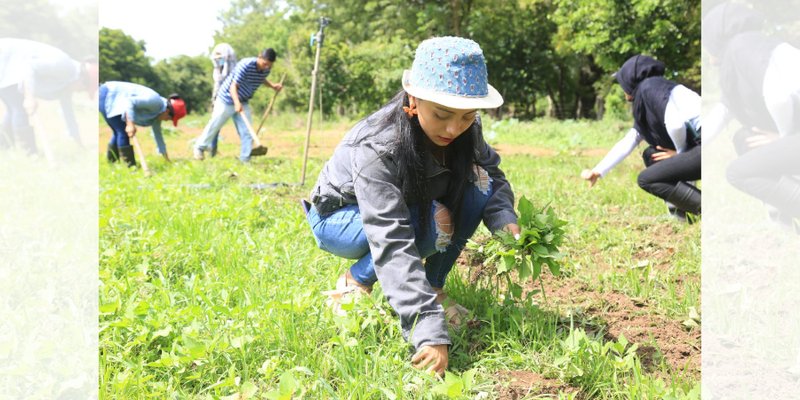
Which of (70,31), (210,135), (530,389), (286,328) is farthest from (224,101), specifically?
(530,389)

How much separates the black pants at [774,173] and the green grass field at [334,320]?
0.44 meters

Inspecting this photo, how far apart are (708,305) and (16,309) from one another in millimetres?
2539

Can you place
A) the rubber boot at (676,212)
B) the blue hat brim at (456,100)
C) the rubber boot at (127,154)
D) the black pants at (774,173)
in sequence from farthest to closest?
the rubber boot at (127,154), the rubber boot at (676,212), the black pants at (774,173), the blue hat brim at (456,100)

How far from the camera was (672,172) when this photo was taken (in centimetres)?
393

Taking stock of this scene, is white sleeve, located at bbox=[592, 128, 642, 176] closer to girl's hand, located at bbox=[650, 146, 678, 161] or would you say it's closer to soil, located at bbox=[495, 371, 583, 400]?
girl's hand, located at bbox=[650, 146, 678, 161]

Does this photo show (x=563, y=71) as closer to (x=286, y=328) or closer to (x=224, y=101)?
(x=224, y=101)

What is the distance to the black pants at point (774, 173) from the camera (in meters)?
2.70

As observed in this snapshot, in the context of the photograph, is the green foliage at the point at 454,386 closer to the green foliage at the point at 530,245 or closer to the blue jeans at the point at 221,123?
the green foliage at the point at 530,245

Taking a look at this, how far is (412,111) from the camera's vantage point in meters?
1.99

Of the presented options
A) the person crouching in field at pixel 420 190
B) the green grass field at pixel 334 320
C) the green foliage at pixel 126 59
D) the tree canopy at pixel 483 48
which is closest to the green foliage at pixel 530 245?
the person crouching in field at pixel 420 190

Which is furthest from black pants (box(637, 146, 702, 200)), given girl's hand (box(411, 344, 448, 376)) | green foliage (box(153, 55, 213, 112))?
green foliage (box(153, 55, 213, 112))

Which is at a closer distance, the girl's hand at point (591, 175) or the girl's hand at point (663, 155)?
the girl's hand at point (591, 175)

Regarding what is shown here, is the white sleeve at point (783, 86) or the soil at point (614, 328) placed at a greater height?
the white sleeve at point (783, 86)

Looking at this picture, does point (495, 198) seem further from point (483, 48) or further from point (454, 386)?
point (483, 48)
